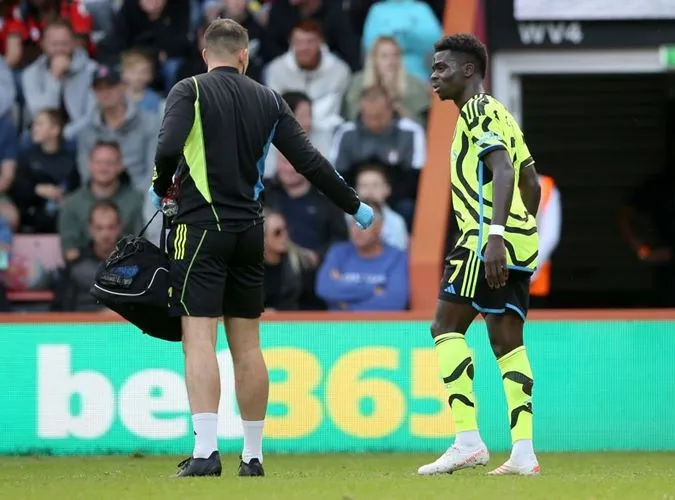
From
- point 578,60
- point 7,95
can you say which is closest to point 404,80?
point 578,60

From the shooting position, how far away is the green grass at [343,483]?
652 cm

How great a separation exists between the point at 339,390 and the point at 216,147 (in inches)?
142

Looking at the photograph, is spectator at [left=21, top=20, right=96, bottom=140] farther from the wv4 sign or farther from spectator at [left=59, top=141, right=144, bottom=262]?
the wv4 sign

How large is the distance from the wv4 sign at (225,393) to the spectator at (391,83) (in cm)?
384

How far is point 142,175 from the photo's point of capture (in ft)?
46.5

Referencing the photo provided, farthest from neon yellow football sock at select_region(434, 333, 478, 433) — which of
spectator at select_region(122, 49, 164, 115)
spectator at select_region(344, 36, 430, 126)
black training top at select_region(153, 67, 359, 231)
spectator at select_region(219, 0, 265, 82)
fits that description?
spectator at select_region(122, 49, 164, 115)

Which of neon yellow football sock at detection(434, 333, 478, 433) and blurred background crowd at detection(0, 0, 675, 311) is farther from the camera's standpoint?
blurred background crowd at detection(0, 0, 675, 311)

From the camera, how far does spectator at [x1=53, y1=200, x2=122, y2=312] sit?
1314 centimetres

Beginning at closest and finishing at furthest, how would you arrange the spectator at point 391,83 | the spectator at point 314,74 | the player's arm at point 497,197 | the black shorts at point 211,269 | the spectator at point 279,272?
1. the player's arm at point 497,197
2. the black shorts at point 211,269
3. the spectator at point 279,272
4. the spectator at point 391,83
5. the spectator at point 314,74

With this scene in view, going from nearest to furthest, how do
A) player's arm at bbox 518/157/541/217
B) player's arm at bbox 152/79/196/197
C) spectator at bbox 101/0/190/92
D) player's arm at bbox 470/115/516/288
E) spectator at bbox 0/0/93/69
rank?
player's arm at bbox 470/115/516/288 → player's arm at bbox 152/79/196/197 → player's arm at bbox 518/157/541/217 → spectator at bbox 101/0/190/92 → spectator at bbox 0/0/93/69

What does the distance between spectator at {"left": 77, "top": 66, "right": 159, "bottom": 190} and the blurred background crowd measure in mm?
15

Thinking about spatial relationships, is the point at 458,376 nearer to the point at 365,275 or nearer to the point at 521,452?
the point at 521,452

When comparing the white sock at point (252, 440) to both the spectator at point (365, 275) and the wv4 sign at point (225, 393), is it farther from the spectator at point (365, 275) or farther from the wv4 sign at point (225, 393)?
the spectator at point (365, 275)

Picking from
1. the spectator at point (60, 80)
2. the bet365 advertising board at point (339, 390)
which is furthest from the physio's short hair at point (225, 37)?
the spectator at point (60, 80)
